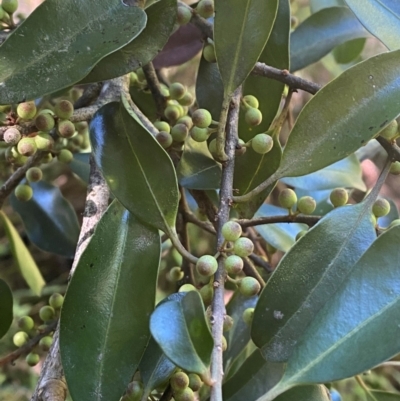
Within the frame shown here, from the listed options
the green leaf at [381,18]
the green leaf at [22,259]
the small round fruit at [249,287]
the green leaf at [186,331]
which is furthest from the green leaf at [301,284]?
the green leaf at [22,259]

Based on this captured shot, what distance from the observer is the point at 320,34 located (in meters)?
0.85

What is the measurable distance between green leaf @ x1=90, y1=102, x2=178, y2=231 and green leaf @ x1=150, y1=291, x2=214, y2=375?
0.12m

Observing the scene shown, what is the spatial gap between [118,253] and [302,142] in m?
0.21

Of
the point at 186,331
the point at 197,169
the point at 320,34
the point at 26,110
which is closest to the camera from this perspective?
the point at 186,331

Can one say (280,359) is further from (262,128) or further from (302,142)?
(262,128)

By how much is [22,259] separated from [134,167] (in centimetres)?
51

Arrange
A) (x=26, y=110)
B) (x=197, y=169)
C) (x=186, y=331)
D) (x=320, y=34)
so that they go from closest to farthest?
(x=186, y=331) < (x=26, y=110) < (x=197, y=169) < (x=320, y=34)

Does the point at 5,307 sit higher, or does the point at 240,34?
the point at 240,34

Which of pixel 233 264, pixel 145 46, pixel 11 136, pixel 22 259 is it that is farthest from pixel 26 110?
pixel 22 259

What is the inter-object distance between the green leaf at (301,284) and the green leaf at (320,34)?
44 centimetres

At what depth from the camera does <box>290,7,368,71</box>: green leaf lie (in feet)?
2.76

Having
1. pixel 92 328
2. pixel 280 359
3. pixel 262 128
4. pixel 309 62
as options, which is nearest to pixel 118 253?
pixel 92 328

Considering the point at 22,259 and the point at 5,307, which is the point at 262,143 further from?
the point at 22,259

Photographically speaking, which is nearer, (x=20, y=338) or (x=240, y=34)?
(x=240, y=34)
